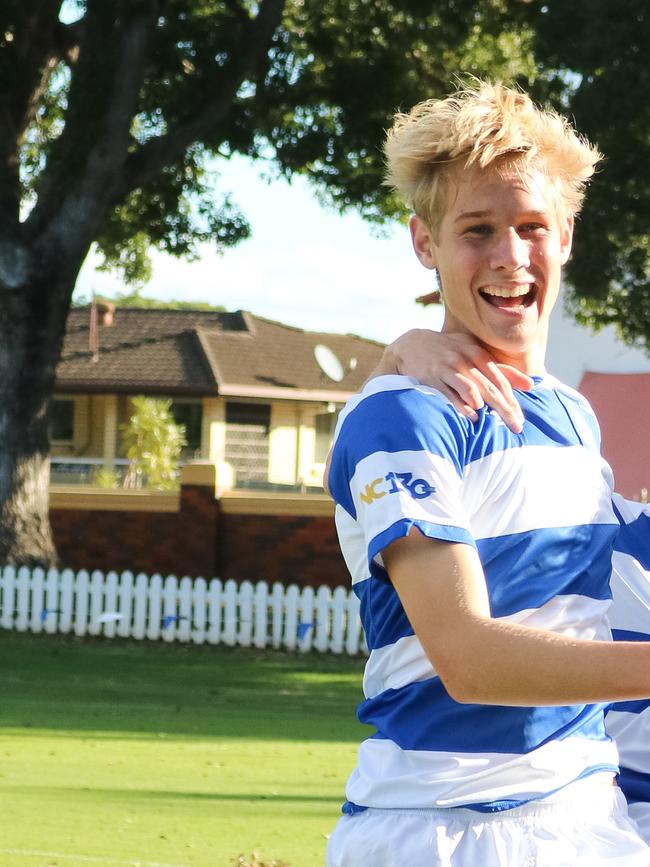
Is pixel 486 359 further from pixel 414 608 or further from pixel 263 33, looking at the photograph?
pixel 263 33

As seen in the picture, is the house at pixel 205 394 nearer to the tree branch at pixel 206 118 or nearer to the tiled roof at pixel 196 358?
the tiled roof at pixel 196 358

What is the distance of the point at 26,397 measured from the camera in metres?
17.3

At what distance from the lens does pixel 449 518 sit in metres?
1.82

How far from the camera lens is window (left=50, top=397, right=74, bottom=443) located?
3988cm

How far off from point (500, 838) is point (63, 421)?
128 feet

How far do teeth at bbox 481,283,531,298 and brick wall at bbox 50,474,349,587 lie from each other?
15822 mm

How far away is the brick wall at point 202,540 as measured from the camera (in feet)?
59.7

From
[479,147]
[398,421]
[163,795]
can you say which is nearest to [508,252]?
[479,147]

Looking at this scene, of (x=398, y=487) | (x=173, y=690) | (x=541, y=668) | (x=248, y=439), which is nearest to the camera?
(x=541, y=668)

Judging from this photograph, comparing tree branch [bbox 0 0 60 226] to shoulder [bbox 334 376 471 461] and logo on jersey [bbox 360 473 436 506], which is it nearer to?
shoulder [bbox 334 376 471 461]

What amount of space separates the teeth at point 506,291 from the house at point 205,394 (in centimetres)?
3533

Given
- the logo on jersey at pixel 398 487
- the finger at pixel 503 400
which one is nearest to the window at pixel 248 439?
the finger at pixel 503 400

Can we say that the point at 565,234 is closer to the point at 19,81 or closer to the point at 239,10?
the point at 239,10

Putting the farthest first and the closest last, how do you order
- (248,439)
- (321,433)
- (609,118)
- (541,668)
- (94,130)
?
(321,433) → (248,439) → (94,130) → (609,118) → (541,668)
